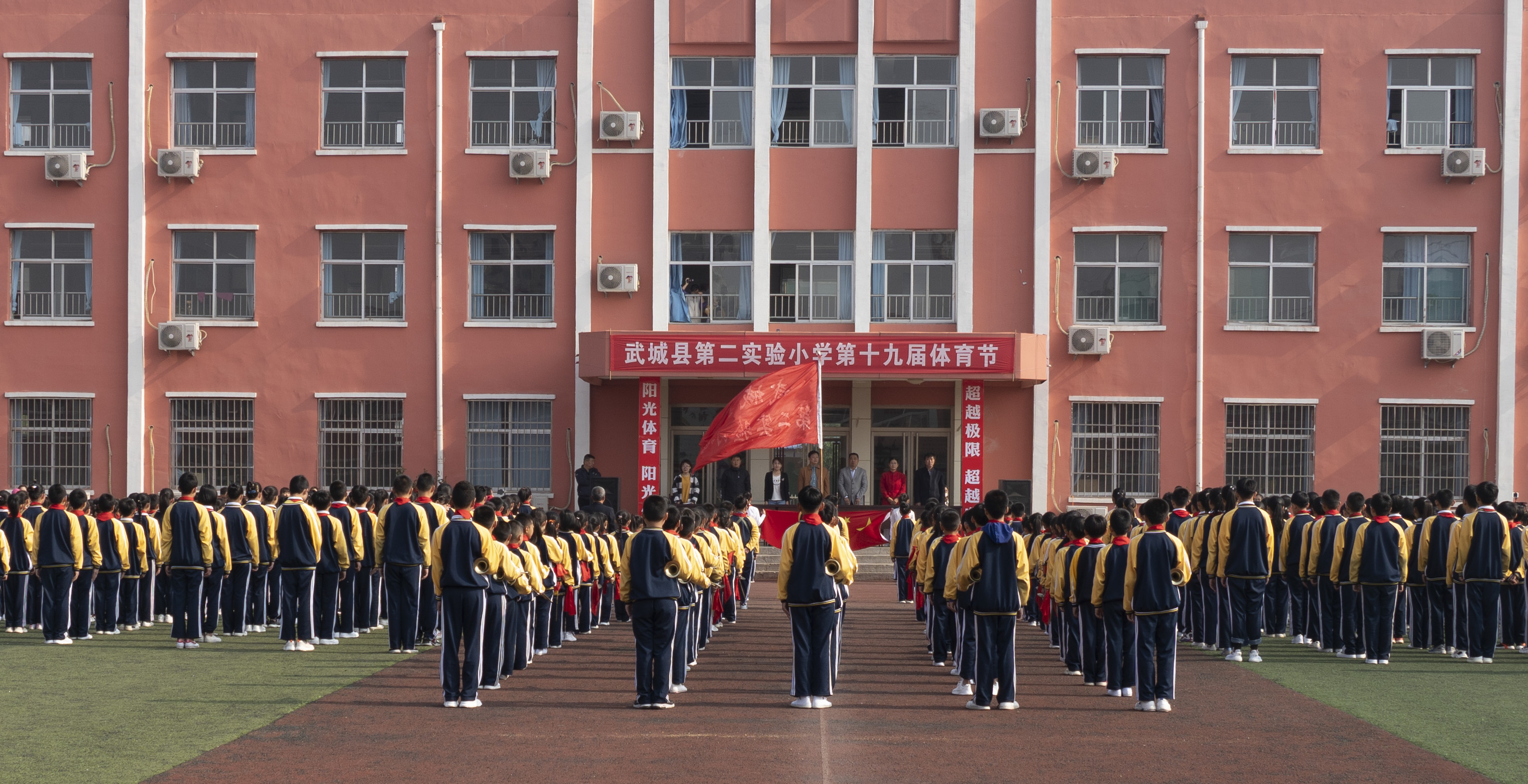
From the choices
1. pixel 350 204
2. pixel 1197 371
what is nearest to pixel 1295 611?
pixel 1197 371

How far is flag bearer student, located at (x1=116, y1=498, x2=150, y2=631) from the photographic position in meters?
15.2

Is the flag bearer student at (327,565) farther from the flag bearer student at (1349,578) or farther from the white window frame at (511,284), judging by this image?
the white window frame at (511,284)

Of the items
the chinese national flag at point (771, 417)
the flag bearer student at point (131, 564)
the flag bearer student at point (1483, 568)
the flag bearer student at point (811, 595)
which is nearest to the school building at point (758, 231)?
the chinese national flag at point (771, 417)

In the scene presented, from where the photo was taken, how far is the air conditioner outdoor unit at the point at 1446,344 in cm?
2386

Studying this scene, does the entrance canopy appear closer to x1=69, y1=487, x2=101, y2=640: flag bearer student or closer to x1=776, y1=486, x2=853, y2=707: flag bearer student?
x1=69, y1=487, x2=101, y2=640: flag bearer student

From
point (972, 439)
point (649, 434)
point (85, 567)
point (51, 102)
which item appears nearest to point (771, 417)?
point (649, 434)

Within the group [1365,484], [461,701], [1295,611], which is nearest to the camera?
[461,701]

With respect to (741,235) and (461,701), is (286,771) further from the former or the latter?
(741,235)

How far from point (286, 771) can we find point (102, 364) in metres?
19.2

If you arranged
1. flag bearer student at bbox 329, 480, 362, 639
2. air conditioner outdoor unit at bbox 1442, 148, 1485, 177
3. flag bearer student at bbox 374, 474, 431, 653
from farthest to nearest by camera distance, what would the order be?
air conditioner outdoor unit at bbox 1442, 148, 1485, 177 < flag bearer student at bbox 329, 480, 362, 639 < flag bearer student at bbox 374, 474, 431, 653

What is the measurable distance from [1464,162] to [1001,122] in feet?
24.6

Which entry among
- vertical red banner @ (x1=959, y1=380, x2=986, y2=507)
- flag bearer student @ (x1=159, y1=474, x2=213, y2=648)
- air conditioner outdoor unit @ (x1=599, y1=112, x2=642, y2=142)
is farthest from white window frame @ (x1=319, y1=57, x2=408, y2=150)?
flag bearer student @ (x1=159, y1=474, x2=213, y2=648)

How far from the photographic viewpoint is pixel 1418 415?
24328 mm

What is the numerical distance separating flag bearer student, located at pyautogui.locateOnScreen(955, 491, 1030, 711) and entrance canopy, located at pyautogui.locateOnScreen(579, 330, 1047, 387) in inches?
481
